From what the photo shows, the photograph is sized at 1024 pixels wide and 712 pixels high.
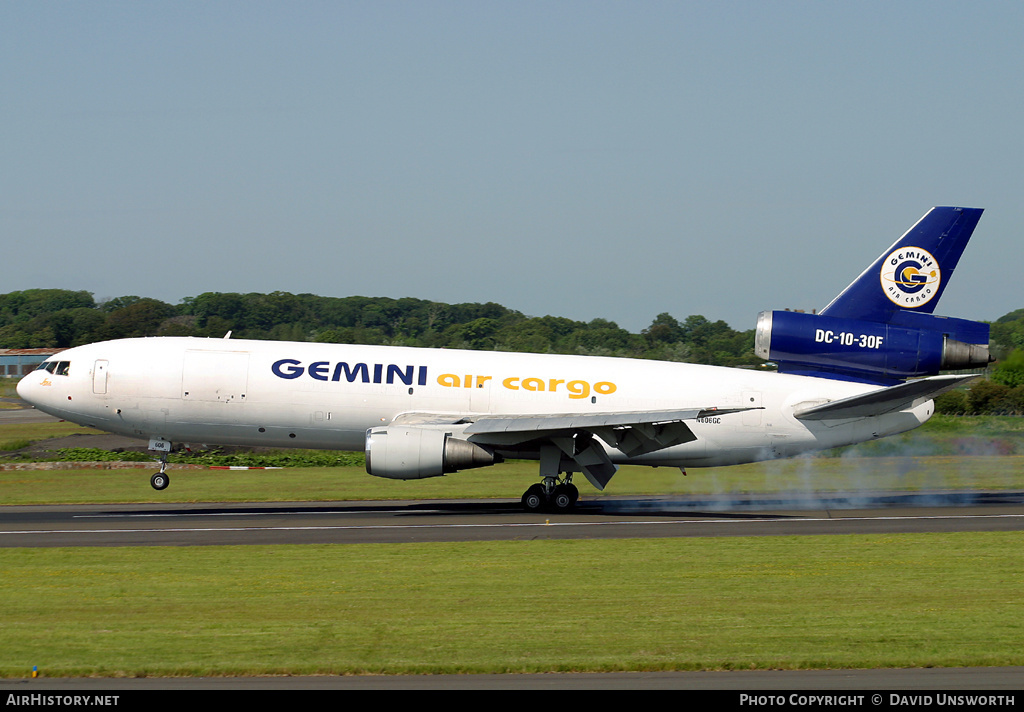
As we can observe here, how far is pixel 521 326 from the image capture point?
104 meters

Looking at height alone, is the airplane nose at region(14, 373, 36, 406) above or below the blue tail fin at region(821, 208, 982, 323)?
below

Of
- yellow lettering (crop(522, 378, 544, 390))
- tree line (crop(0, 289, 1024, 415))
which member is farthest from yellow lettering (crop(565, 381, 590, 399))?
tree line (crop(0, 289, 1024, 415))

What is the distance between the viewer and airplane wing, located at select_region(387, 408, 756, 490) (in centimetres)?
2750

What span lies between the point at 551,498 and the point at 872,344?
11.4 meters

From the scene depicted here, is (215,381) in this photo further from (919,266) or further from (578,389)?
(919,266)

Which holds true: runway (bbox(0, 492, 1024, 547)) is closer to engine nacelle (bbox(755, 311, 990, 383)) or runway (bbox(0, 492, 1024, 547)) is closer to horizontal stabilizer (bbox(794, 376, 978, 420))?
horizontal stabilizer (bbox(794, 376, 978, 420))

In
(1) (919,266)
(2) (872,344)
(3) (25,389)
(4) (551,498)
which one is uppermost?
(1) (919,266)

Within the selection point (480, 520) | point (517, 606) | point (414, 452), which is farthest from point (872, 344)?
point (517, 606)

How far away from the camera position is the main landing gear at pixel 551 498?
1147 inches

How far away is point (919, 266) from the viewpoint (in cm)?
3039

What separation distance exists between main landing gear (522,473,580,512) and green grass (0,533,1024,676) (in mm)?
6221

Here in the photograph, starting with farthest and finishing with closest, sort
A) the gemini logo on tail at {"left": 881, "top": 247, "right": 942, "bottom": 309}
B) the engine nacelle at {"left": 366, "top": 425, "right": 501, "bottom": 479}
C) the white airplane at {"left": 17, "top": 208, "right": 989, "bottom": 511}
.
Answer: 1. the gemini logo on tail at {"left": 881, "top": 247, "right": 942, "bottom": 309}
2. the white airplane at {"left": 17, "top": 208, "right": 989, "bottom": 511}
3. the engine nacelle at {"left": 366, "top": 425, "right": 501, "bottom": 479}
